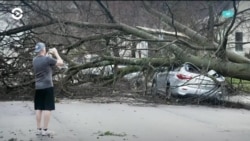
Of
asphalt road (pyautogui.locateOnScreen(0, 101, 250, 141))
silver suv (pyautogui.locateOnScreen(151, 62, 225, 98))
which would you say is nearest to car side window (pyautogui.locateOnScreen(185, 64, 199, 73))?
silver suv (pyautogui.locateOnScreen(151, 62, 225, 98))

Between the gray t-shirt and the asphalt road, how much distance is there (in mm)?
879

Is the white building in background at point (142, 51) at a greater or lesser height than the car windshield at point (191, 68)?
greater

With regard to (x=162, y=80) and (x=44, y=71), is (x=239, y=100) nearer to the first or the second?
(x=162, y=80)

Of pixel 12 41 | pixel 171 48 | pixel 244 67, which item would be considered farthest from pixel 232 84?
pixel 12 41

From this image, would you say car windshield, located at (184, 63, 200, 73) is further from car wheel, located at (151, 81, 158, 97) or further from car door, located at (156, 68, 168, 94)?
car wheel, located at (151, 81, 158, 97)

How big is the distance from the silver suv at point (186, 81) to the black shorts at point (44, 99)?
21.8 feet

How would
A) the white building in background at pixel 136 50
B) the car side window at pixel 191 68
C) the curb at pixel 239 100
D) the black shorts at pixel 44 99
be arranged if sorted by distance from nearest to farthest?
the black shorts at pixel 44 99
the curb at pixel 239 100
the white building in background at pixel 136 50
the car side window at pixel 191 68

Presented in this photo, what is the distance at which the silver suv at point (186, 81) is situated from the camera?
567 inches

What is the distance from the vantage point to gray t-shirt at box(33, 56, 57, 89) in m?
8.48

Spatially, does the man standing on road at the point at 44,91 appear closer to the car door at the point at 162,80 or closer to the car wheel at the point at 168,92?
the car wheel at the point at 168,92

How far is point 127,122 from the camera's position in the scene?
34.6 feet

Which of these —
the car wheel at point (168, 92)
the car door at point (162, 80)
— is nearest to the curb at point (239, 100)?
the car wheel at point (168, 92)

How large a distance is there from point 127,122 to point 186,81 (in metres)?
4.81

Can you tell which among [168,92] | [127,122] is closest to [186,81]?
[168,92]
